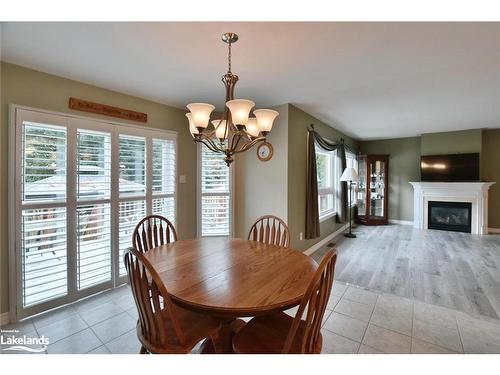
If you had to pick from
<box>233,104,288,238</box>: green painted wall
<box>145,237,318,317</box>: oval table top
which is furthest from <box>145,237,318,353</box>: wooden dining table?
<box>233,104,288,238</box>: green painted wall

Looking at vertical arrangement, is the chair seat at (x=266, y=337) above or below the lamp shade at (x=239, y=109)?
below

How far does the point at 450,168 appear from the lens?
551 centimetres

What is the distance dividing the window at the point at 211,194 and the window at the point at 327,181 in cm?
220

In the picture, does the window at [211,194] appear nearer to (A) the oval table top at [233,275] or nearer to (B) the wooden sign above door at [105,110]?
(B) the wooden sign above door at [105,110]

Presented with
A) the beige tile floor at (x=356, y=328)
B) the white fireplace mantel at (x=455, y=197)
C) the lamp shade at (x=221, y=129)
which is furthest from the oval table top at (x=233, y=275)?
the white fireplace mantel at (x=455, y=197)

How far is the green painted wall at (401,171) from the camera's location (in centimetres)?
638

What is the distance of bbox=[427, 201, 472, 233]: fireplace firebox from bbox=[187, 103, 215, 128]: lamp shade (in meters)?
6.36

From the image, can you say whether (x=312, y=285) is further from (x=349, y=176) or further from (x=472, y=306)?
(x=349, y=176)

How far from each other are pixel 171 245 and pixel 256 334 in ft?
3.61

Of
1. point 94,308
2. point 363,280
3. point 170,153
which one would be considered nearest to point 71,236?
point 94,308

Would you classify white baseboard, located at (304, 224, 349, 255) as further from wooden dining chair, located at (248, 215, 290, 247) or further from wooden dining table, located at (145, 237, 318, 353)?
wooden dining table, located at (145, 237, 318, 353)

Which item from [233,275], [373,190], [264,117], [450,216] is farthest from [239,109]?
[450,216]

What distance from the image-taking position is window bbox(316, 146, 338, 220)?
4.91 m

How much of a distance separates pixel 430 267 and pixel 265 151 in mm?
2882
